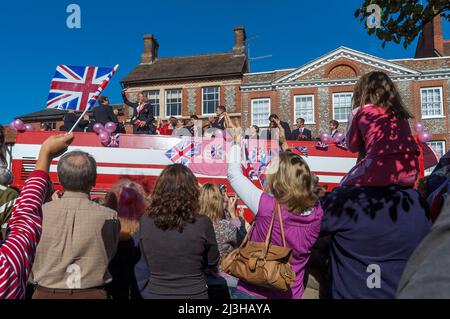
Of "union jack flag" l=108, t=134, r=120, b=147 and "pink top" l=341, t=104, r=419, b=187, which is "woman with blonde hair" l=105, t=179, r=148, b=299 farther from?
"union jack flag" l=108, t=134, r=120, b=147

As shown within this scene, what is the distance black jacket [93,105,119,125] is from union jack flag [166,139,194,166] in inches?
87.6

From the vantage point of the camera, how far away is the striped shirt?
135cm

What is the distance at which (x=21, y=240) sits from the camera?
1.39 metres

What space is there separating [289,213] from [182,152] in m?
6.66

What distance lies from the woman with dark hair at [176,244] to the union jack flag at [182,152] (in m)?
6.03

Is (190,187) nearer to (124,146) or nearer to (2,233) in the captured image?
(2,233)

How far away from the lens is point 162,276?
9.20 ft

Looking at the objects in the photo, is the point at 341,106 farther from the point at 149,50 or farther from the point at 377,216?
the point at 377,216

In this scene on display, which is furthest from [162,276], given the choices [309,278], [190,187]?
[309,278]

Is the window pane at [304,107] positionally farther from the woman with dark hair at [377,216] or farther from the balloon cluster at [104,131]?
the woman with dark hair at [377,216]

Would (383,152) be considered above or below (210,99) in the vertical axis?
below

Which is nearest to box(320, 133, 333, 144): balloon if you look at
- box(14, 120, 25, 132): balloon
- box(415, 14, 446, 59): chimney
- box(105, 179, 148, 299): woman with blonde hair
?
box(105, 179, 148, 299): woman with blonde hair

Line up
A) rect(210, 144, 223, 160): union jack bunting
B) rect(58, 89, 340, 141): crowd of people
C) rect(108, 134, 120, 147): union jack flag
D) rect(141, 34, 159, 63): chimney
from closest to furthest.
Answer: rect(108, 134, 120, 147): union jack flag, rect(210, 144, 223, 160): union jack bunting, rect(58, 89, 340, 141): crowd of people, rect(141, 34, 159, 63): chimney

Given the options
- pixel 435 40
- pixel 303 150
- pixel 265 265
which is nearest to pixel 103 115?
pixel 303 150
